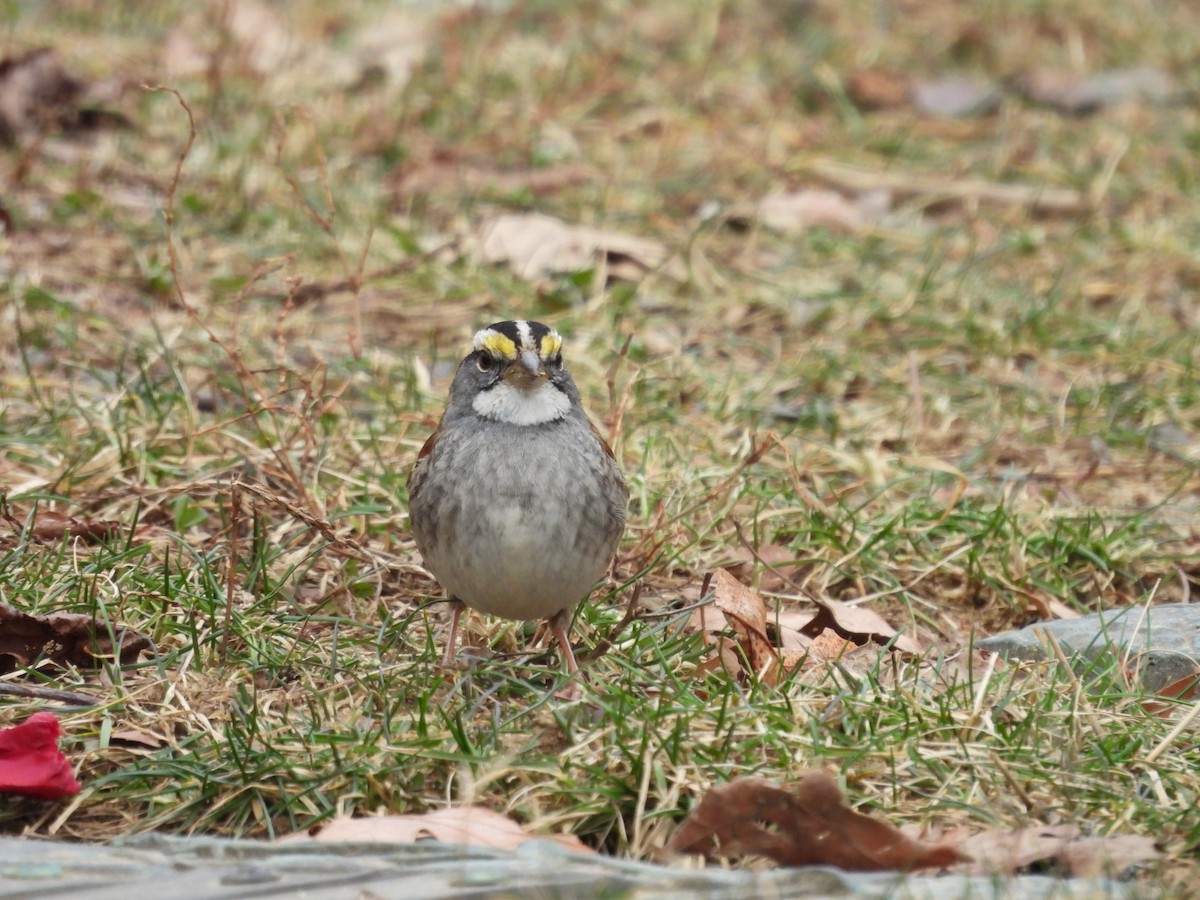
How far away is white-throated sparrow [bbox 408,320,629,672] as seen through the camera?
3793 mm

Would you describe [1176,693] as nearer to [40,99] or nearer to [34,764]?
[34,764]

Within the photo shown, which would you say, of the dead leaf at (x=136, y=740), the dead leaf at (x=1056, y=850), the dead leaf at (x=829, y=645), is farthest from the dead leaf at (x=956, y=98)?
the dead leaf at (x=136, y=740)

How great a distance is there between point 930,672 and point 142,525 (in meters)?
2.18

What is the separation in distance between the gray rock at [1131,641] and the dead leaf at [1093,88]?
5746mm

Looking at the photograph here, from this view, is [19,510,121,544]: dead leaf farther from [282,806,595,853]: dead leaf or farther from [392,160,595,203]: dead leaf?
[392,160,595,203]: dead leaf

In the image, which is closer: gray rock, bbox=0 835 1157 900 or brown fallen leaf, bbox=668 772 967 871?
gray rock, bbox=0 835 1157 900

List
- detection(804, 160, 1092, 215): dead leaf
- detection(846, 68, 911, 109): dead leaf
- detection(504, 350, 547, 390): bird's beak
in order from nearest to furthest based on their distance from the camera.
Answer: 1. detection(504, 350, 547, 390): bird's beak
2. detection(804, 160, 1092, 215): dead leaf
3. detection(846, 68, 911, 109): dead leaf

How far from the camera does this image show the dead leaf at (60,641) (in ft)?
12.5

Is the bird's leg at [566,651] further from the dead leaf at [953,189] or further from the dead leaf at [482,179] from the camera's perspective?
the dead leaf at [953,189]

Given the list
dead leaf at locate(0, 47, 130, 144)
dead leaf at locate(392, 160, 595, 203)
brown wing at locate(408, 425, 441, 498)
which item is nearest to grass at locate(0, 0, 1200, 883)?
dead leaf at locate(392, 160, 595, 203)

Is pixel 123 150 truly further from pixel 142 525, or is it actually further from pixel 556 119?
pixel 142 525

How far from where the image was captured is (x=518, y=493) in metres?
3.83

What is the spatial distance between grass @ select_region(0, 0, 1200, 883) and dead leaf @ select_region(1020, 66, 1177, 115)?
235 mm

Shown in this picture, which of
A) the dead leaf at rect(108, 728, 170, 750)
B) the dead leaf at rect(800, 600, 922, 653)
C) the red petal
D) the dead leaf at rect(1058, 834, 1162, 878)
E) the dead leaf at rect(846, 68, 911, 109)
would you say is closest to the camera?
the dead leaf at rect(1058, 834, 1162, 878)
